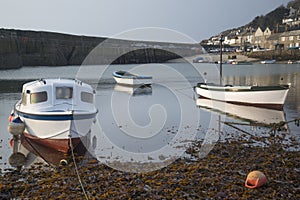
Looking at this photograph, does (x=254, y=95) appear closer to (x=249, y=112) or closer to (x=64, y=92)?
(x=249, y=112)

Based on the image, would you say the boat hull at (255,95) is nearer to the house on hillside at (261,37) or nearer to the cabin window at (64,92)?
the cabin window at (64,92)

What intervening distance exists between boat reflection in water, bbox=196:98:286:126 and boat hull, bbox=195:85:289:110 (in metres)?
0.35

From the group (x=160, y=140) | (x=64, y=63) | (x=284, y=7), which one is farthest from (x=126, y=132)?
(x=284, y=7)

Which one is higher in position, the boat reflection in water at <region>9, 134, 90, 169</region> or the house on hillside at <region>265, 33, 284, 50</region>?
the house on hillside at <region>265, 33, 284, 50</region>

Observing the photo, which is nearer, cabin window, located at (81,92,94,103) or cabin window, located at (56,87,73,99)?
cabin window, located at (56,87,73,99)

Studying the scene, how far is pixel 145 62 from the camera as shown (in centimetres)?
10312

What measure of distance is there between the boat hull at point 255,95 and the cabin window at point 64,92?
481 inches

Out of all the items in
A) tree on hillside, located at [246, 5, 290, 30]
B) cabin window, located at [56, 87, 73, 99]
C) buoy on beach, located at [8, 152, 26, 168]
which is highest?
tree on hillside, located at [246, 5, 290, 30]

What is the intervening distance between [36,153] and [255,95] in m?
13.7

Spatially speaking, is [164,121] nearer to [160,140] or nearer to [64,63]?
[160,140]

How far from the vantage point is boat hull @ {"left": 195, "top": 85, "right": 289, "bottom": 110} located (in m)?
19.2

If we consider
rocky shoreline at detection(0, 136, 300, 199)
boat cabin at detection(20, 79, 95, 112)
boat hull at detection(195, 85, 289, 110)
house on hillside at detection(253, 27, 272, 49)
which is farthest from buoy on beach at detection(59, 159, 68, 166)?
house on hillside at detection(253, 27, 272, 49)

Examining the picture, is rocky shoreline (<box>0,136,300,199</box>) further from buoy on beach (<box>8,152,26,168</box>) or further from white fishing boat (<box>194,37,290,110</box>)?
white fishing boat (<box>194,37,290,110</box>)

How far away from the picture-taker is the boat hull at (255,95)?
1919 cm
